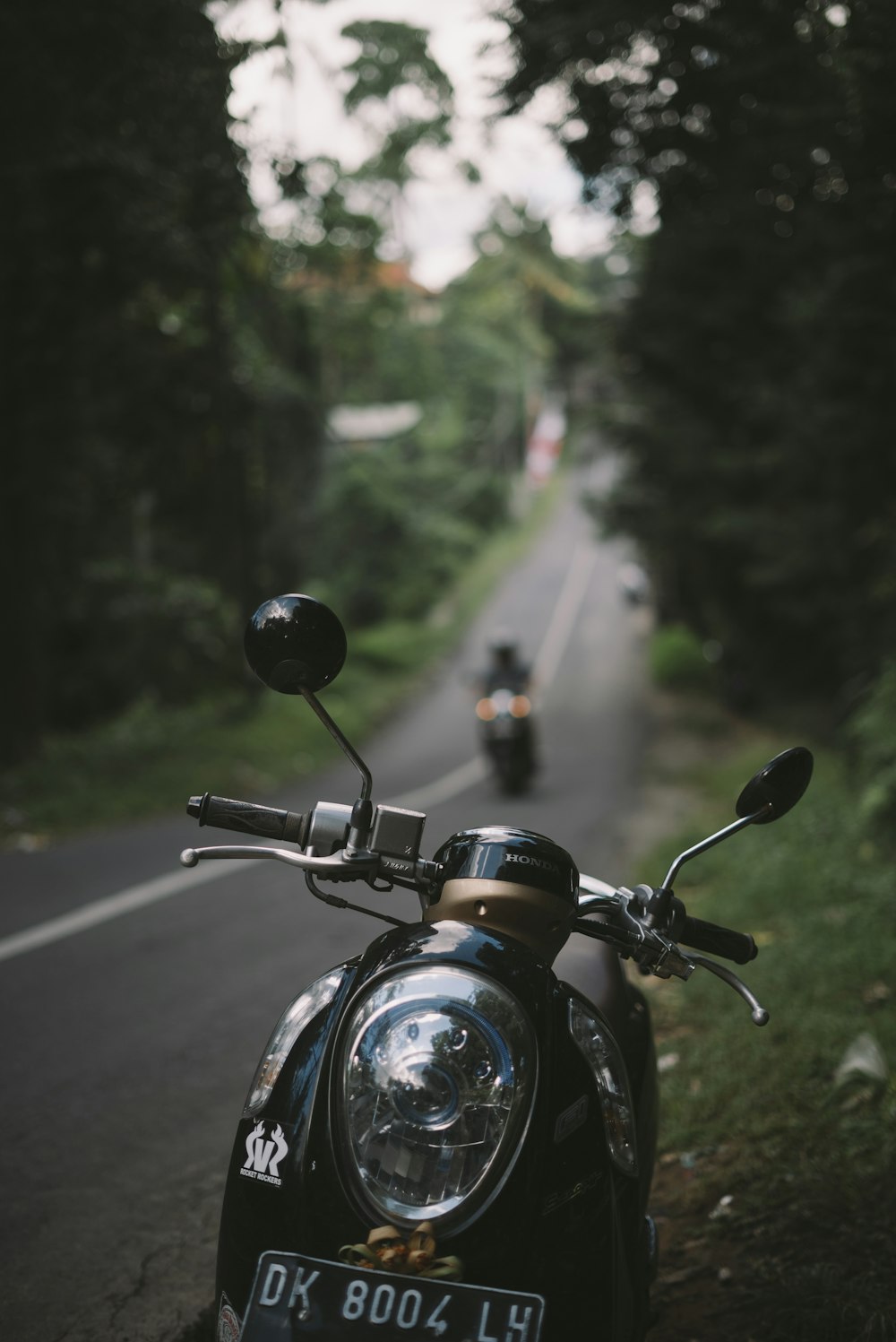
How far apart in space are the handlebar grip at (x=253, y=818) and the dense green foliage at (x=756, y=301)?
13.5ft

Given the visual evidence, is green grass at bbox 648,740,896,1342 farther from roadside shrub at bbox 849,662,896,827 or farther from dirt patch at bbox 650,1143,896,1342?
roadside shrub at bbox 849,662,896,827

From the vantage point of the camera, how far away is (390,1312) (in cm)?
209

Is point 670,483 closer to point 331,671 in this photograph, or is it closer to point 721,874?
point 721,874

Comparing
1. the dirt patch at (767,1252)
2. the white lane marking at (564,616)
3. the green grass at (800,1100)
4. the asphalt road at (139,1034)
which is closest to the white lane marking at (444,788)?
the asphalt road at (139,1034)

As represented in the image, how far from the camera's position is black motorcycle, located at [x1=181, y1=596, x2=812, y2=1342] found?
213cm

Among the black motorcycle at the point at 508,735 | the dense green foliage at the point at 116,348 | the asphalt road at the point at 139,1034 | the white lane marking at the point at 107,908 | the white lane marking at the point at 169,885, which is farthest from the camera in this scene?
the black motorcycle at the point at 508,735

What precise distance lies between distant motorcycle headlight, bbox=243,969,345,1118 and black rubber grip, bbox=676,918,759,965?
79 centimetres

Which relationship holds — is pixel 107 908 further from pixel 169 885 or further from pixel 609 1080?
pixel 609 1080

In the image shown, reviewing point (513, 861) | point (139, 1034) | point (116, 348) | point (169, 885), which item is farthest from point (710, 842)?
point (116, 348)

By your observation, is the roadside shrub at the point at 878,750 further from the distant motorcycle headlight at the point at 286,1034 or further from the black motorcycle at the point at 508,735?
the distant motorcycle headlight at the point at 286,1034

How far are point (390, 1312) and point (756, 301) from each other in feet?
58.1

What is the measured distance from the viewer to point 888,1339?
120 inches

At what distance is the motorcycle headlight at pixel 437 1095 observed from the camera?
2.16 m

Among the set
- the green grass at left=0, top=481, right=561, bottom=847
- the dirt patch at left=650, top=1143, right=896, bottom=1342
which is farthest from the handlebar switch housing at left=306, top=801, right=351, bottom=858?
the green grass at left=0, top=481, right=561, bottom=847
